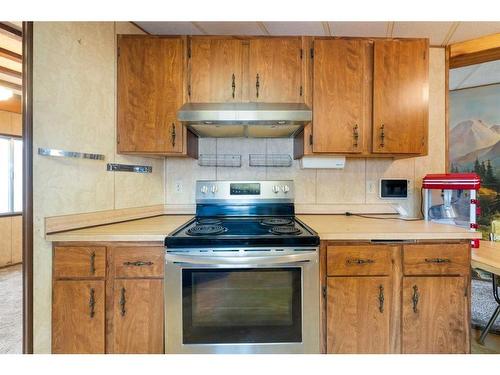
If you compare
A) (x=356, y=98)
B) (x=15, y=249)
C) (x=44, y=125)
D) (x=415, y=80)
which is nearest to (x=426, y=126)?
(x=415, y=80)

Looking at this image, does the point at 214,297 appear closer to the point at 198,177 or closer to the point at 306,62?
the point at 198,177

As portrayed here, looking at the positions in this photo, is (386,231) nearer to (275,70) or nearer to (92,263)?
(275,70)

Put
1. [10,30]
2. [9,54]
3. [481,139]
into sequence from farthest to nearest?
[481,139], [9,54], [10,30]

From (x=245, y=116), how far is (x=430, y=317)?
1633mm

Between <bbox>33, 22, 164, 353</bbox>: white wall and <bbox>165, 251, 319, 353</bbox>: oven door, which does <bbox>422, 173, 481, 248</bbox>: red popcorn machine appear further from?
<bbox>33, 22, 164, 353</bbox>: white wall

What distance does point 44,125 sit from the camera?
133cm

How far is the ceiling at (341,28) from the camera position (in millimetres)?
1818

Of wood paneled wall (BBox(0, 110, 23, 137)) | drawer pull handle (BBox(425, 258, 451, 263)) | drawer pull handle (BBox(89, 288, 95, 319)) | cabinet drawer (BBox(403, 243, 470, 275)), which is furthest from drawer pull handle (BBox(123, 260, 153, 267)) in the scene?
wood paneled wall (BBox(0, 110, 23, 137))

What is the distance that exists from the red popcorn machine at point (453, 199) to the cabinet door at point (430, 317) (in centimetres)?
44

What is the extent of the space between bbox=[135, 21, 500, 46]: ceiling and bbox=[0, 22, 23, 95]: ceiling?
81cm

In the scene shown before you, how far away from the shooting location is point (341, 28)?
1876mm

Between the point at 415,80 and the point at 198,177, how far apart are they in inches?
71.9

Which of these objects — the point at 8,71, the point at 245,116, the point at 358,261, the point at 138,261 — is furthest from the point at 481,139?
the point at 8,71

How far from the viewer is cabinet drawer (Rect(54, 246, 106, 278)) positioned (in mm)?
1350
